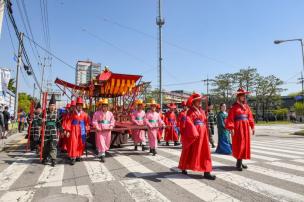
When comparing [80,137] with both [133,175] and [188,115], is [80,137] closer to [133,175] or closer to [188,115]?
[133,175]

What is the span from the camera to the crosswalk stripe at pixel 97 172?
5.47m

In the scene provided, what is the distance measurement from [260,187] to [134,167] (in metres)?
2.97

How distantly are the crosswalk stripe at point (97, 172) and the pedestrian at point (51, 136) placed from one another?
0.94 meters

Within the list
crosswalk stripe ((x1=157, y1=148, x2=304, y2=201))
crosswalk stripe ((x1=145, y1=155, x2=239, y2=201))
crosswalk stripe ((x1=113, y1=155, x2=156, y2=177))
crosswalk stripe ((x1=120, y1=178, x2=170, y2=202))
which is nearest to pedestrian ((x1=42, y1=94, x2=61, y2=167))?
crosswalk stripe ((x1=113, y1=155, x2=156, y2=177))

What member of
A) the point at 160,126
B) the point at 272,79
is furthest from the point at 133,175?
the point at 272,79

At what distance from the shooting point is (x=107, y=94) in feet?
39.1

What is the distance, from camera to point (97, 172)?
610cm

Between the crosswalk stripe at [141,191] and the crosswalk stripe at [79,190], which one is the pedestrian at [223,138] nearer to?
the crosswalk stripe at [141,191]

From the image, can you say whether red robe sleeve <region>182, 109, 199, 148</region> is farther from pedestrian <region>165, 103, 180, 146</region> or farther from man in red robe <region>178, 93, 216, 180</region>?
pedestrian <region>165, 103, 180, 146</region>

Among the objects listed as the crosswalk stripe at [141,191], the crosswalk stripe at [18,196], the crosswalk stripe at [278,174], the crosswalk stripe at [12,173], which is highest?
the crosswalk stripe at [278,174]

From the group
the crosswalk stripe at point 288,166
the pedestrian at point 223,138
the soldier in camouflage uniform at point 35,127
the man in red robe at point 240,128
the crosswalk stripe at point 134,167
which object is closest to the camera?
the crosswalk stripe at point 134,167

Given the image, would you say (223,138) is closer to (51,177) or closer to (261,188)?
(261,188)

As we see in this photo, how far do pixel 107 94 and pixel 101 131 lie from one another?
14.4ft

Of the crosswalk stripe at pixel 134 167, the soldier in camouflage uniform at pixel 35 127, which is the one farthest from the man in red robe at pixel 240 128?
the soldier in camouflage uniform at pixel 35 127
